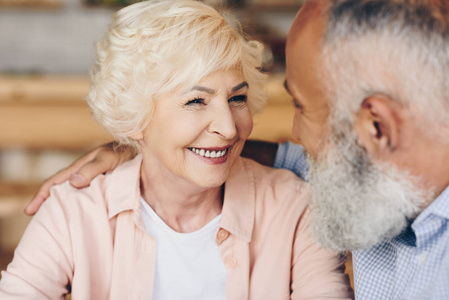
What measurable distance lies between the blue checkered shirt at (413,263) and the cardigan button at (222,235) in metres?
0.39

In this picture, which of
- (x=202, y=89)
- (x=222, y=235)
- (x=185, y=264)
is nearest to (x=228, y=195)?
(x=222, y=235)

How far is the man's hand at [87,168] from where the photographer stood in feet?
5.43

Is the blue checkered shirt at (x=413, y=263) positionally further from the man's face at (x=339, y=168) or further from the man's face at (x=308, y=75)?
the man's face at (x=308, y=75)

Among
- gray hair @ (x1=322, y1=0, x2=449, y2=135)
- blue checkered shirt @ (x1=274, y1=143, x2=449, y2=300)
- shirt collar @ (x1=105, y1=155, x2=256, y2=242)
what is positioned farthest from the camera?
shirt collar @ (x1=105, y1=155, x2=256, y2=242)

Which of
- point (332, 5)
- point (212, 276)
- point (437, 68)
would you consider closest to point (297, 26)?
point (332, 5)

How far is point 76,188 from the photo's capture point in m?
1.64

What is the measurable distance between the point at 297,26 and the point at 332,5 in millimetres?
102

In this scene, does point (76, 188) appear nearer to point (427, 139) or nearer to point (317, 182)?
point (317, 182)

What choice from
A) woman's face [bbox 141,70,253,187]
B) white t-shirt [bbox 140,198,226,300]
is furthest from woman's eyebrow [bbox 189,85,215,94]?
white t-shirt [bbox 140,198,226,300]

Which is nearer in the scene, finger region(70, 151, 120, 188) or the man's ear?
the man's ear

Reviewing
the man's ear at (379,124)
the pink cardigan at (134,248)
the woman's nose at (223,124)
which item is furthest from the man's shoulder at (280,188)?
the man's ear at (379,124)

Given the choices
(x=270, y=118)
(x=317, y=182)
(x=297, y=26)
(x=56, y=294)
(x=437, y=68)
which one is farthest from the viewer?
(x=270, y=118)

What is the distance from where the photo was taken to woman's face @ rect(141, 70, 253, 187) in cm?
152

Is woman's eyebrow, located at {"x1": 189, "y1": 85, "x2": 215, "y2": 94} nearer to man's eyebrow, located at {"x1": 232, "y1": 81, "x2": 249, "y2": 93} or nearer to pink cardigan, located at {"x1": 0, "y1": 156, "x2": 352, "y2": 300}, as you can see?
man's eyebrow, located at {"x1": 232, "y1": 81, "x2": 249, "y2": 93}
